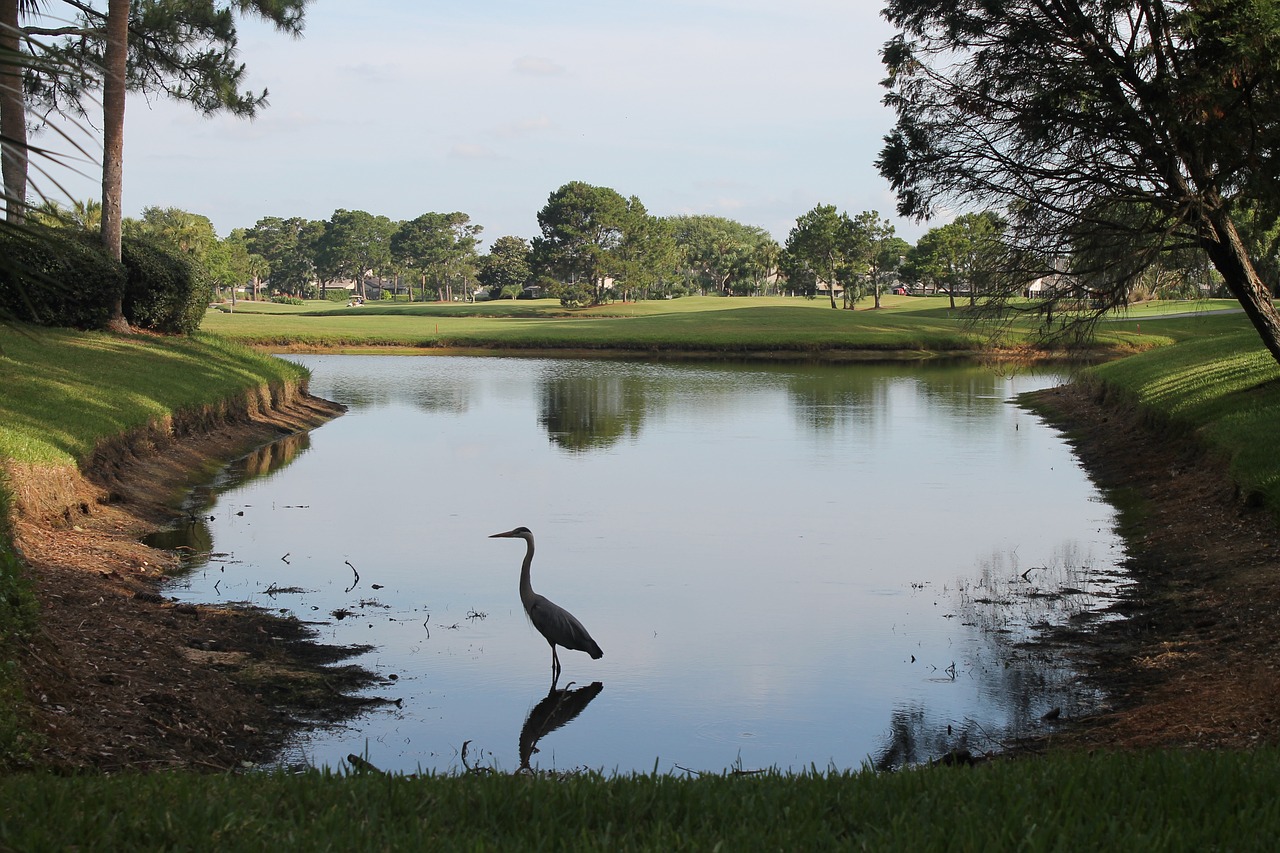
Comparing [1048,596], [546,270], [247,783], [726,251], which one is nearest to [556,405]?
[1048,596]

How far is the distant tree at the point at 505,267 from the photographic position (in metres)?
148

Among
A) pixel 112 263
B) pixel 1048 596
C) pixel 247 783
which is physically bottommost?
pixel 1048 596

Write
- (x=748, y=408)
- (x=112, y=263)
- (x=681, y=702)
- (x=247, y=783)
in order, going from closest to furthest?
(x=247, y=783) → (x=681, y=702) → (x=112, y=263) → (x=748, y=408)

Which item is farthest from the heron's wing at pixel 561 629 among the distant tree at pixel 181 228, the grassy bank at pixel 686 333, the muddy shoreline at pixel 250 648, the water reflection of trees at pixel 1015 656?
the distant tree at pixel 181 228

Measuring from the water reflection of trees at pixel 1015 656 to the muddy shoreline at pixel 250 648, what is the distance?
28cm

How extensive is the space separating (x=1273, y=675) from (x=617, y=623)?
587 cm

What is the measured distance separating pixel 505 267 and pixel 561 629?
143 meters

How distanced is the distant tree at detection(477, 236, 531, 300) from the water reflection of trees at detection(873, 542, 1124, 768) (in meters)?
130

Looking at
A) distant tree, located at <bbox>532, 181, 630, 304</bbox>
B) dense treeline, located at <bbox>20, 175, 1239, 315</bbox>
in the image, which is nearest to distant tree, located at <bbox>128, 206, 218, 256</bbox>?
dense treeline, located at <bbox>20, 175, 1239, 315</bbox>

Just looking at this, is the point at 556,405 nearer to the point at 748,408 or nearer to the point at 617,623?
the point at 748,408

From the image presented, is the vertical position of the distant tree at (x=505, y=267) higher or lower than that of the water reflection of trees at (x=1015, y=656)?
higher

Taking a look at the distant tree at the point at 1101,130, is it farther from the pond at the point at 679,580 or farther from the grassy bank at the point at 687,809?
the grassy bank at the point at 687,809

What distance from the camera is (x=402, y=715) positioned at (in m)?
9.35

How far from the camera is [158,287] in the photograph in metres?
28.2
